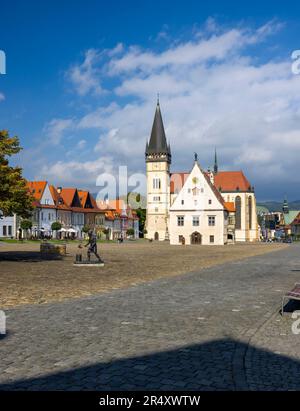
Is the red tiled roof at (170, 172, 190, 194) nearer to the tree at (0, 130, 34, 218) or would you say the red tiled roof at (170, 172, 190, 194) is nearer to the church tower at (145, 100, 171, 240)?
the church tower at (145, 100, 171, 240)

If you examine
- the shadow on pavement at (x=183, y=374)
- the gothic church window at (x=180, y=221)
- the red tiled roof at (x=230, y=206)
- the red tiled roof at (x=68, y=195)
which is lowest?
the shadow on pavement at (x=183, y=374)

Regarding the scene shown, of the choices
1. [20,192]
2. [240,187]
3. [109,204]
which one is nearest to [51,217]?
[109,204]

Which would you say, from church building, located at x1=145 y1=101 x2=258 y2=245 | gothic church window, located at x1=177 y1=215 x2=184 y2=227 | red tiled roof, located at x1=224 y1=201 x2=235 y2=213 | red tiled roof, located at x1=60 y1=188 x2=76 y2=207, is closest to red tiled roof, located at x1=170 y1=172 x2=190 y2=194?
church building, located at x1=145 y1=101 x2=258 y2=245

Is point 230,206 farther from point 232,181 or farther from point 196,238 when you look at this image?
point 196,238

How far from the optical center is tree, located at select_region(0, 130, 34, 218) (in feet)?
79.3

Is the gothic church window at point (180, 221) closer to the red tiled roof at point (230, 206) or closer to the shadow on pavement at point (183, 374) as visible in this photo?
the red tiled roof at point (230, 206)

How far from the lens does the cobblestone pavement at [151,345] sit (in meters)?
5.79

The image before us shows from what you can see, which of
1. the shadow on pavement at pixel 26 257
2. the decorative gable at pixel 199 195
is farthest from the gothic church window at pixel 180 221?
the shadow on pavement at pixel 26 257

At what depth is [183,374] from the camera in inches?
238

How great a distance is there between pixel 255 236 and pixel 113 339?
106049 mm

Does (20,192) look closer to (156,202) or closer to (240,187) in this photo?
(156,202)

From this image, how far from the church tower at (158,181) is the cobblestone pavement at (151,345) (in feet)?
305

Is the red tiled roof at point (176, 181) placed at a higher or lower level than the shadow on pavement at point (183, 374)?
higher
